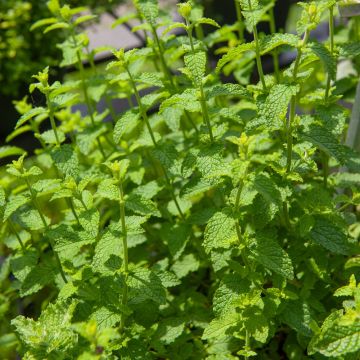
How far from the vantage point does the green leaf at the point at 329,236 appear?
1294 millimetres

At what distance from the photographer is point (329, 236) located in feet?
4.33

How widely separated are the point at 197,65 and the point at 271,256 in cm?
53

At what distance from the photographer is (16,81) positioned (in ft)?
10.6

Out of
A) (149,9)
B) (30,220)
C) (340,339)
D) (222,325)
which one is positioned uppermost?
(149,9)

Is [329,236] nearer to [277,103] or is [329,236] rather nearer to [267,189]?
[267,189]

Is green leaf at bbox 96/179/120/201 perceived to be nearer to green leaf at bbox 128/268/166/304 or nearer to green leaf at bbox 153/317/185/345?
green leaf at bbox 128/268/166/304

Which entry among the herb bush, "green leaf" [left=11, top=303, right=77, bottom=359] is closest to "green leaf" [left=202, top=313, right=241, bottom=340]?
the herb bush

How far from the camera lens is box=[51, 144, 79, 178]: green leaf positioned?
140 centimetres

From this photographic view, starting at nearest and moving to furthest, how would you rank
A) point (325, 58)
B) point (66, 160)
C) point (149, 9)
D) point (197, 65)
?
1. point (325, 58)
2. point (197, 65)
3. point (66, 160)
4. point (149, 9)

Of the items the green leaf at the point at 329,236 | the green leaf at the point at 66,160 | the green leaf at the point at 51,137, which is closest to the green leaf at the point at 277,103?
the green leaf at the point at 329,236

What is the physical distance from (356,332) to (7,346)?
1221 mm

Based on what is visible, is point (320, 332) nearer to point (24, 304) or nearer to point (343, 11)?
point (343, 11)

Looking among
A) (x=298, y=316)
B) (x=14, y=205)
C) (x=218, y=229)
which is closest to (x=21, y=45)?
(x=14, y=205)

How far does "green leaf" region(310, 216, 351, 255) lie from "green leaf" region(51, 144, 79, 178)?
72cm
